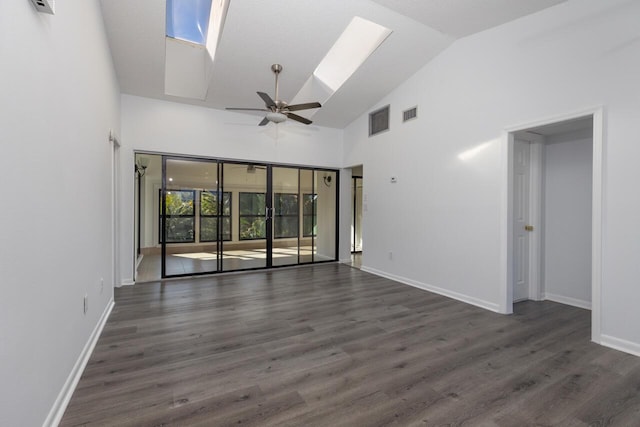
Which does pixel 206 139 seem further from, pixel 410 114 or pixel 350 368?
pixel 350 368

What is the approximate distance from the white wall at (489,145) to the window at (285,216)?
5.25 ft

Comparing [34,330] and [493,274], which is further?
[493,274]

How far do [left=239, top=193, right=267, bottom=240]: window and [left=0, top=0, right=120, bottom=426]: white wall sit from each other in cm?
363

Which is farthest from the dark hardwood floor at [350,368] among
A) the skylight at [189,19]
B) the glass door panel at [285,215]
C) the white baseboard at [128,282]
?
the skylight at [189,19]

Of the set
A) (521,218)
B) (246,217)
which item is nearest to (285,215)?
(246,217)

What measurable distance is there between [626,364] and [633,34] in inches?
111

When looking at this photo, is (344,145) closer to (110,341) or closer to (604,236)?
(604,236)

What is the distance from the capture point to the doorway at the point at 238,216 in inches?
217

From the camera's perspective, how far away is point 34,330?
4.96 ft

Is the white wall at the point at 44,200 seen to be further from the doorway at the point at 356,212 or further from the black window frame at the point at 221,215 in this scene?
the doorway at the point at 356,212

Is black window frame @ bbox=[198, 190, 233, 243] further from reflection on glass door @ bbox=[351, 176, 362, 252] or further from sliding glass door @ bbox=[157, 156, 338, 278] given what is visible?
reflection on glass door @ bbox=[351, 176, 362, 252]

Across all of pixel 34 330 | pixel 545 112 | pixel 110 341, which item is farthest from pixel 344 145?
pixel 34 330

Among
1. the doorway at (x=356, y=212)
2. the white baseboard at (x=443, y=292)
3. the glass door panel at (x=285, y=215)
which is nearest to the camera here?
the white baseboard at (x=443, y=292)

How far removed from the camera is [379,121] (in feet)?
18.6
